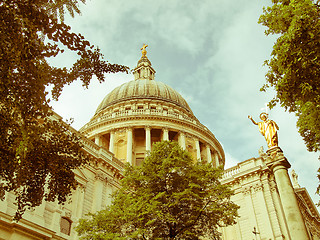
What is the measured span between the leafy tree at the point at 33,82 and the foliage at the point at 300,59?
644cm

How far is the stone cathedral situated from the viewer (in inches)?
642

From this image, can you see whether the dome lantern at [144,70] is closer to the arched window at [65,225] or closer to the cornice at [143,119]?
the cornice at [143,119]

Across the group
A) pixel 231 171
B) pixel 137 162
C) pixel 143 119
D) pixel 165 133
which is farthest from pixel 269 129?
pixel 143 119

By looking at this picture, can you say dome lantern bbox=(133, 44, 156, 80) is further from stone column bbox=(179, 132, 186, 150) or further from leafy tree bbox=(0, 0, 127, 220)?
leafy tree bbox=(0, 0, 127, 220)

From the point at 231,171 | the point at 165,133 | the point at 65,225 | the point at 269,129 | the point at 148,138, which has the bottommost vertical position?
the point at 65,225

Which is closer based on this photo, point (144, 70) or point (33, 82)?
point (33, 82)

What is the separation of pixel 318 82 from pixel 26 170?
421 inches

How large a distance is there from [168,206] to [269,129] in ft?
19.8

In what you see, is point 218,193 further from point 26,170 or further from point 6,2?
point 6,2

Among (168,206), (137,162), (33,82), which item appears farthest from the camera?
(137,162)

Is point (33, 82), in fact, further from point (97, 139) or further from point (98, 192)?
point (97, 139)

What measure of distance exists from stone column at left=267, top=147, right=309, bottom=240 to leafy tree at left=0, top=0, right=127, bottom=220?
24.4ft

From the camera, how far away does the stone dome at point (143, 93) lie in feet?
171

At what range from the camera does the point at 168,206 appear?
15.7m
